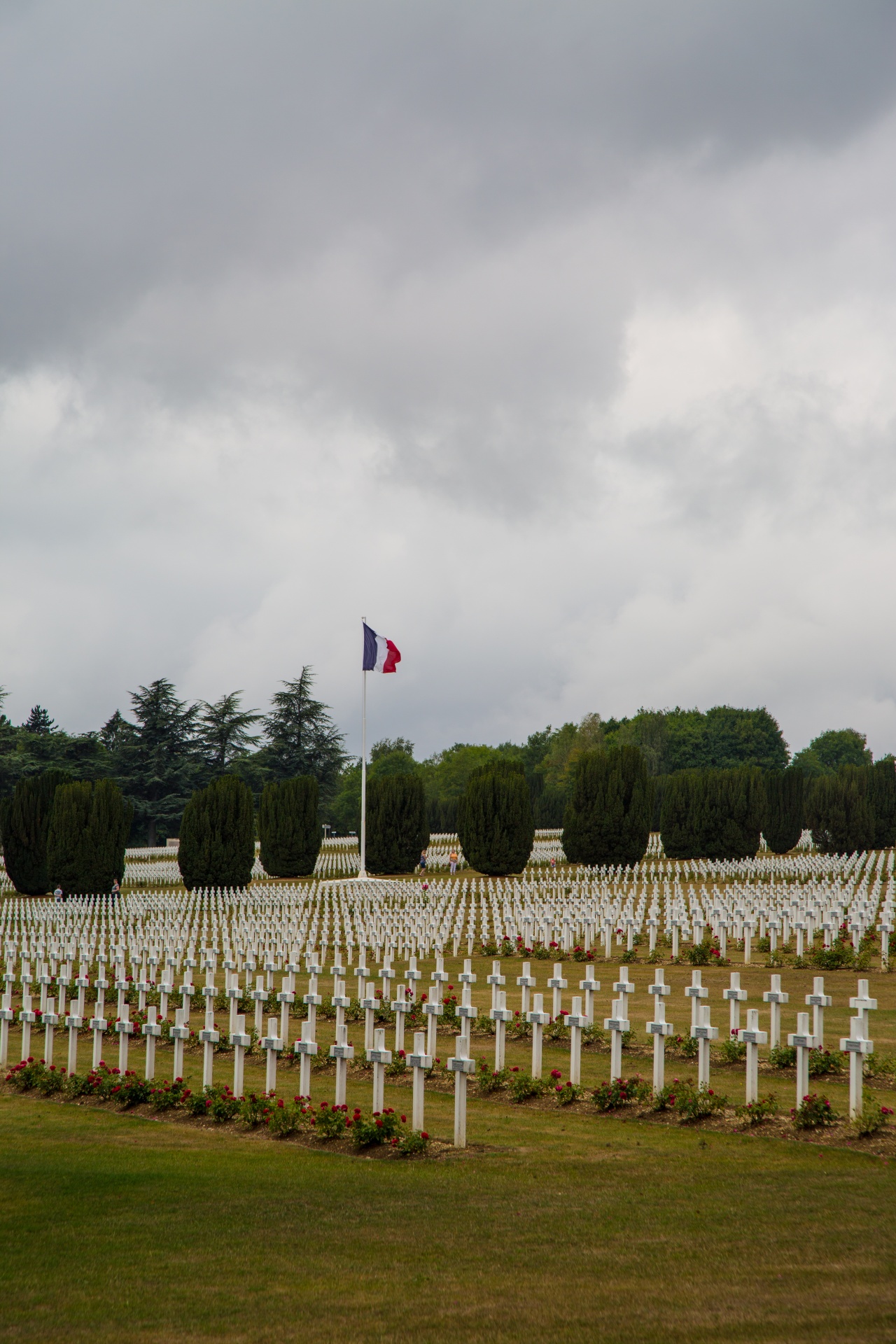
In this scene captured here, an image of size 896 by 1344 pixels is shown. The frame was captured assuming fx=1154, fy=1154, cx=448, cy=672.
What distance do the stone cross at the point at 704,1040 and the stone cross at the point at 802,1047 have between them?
2.20 ft

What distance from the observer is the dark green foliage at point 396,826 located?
4291 centimetres

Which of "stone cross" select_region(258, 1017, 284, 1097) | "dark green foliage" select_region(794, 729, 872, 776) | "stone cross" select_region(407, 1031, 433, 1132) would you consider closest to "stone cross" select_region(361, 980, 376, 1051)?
"stone cross" select_region(258, 1017, 284, 1097)

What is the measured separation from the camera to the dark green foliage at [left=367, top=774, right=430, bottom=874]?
4291 cm

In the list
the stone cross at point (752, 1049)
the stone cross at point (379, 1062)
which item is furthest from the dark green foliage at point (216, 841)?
the stone cross at point (752, 1049)

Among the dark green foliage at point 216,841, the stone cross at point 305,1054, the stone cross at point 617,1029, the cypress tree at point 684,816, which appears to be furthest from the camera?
the cypress tree at point 684,816

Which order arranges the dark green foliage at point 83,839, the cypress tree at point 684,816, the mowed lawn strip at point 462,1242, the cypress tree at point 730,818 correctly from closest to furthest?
the mowed lawn strip at point 462,1242, the dark green foliage at point 83,839, the cypress tree at point 730,818, the cypress tree at point 684,816

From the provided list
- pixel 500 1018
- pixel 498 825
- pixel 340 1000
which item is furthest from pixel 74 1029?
pixel 498 825

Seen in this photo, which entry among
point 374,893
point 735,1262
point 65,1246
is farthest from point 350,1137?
point 374,893

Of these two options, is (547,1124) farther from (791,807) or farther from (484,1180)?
(791,807)

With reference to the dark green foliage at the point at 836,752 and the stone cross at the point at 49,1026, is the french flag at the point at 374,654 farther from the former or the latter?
the dark green foliage at the point at 836,752

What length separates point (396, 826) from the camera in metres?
43.0

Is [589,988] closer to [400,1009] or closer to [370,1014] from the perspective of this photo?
[400,1009]

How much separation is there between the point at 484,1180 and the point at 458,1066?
1044mm

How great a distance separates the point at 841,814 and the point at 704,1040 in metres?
39.6
